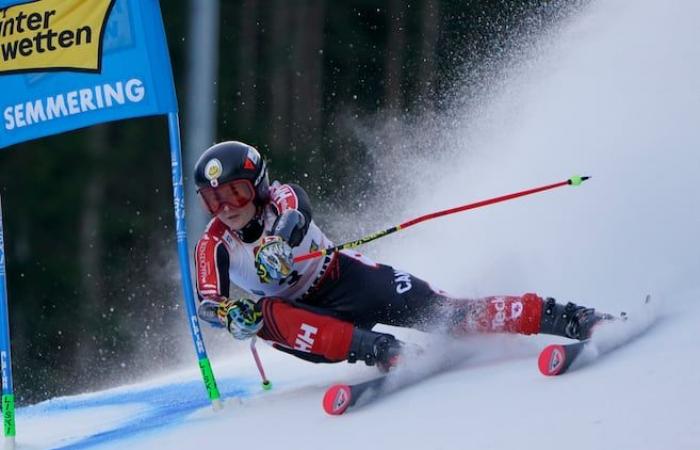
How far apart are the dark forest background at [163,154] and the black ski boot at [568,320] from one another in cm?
1301

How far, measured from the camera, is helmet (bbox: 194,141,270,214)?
5254 mm

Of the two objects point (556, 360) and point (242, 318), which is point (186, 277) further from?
point (556, 360)

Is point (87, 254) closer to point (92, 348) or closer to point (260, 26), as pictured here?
point (92, 348)

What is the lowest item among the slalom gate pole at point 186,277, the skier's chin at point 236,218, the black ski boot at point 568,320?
the slalom gate pole at point 186,277

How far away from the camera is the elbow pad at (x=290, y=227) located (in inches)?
200

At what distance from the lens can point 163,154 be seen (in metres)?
22.2

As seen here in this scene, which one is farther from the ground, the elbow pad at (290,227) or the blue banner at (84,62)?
the blue banner at (84,62)

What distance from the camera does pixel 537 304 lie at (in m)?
4.82

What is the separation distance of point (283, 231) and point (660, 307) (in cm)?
158

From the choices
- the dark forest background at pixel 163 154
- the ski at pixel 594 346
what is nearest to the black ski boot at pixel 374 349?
the ski at pixel 594 346

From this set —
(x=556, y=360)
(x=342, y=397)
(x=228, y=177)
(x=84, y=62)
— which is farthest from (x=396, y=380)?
(x=84, y=62)

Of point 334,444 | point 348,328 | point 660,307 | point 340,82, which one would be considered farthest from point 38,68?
point 340,82

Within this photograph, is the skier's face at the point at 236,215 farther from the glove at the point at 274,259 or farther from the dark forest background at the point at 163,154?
the dark forest background at the point at 163,154

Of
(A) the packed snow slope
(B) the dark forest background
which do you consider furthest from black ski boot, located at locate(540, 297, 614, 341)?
(B) the dark forest background
